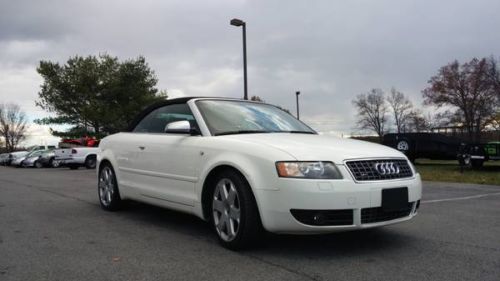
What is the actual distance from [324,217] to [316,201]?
18 cm

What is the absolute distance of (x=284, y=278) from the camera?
11.4 feet

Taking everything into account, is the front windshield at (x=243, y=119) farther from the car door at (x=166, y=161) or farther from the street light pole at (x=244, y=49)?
the street light pole at (x=244, y=49)

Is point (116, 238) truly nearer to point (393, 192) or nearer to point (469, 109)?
point (393, 192)

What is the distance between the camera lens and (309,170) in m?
3.93

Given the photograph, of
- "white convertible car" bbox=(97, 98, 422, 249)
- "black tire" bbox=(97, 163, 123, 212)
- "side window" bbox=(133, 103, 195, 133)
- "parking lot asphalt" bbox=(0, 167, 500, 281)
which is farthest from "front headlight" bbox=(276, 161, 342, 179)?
"black tire" bbox=(97, 163, 123, 212)

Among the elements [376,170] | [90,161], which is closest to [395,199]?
[376,170]

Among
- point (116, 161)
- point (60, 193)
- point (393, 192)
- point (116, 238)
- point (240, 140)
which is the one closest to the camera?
point (393, 192)

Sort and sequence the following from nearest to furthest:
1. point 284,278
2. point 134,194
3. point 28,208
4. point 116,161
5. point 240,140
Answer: point 284,278 → point 240,140 → point 134,194 → point 116,161 → point 28,208

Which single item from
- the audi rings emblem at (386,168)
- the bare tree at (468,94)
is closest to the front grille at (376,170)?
the audi rings emblem at (386,168)

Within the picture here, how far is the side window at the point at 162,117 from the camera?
5.52m

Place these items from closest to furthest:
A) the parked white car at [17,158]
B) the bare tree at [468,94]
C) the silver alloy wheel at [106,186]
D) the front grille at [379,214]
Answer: the front grille at [379,214], the silver alloy wheel at [106,186], the parked white car at [17,158], the bare tree at [468,94]

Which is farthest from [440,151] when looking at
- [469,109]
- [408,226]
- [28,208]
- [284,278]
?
[469,109]

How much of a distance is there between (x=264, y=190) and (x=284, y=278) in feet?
2.62

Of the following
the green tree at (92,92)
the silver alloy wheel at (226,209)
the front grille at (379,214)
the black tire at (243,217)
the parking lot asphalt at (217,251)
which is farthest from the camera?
the green tree at (92,92)
